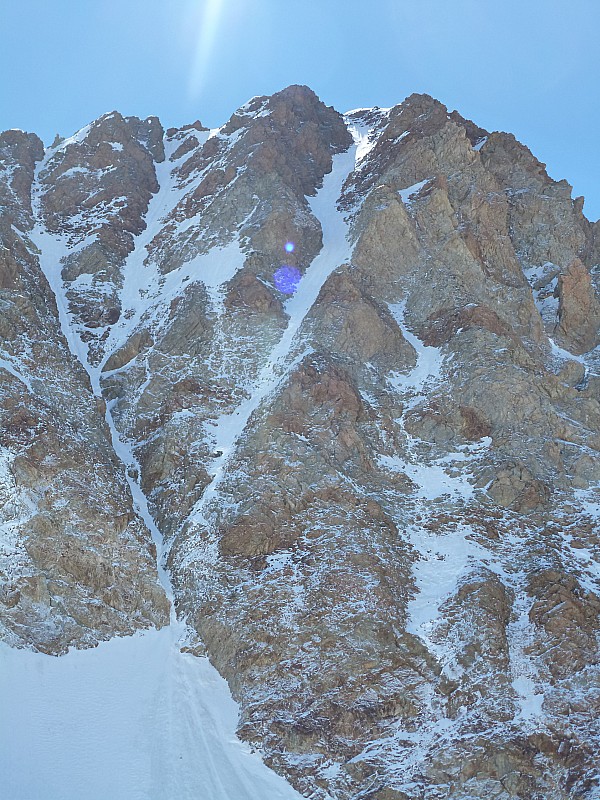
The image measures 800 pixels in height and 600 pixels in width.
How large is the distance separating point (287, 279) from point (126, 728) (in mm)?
30264

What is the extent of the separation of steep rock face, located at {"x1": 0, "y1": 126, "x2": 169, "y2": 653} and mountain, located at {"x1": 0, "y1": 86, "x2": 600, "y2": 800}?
0.34 feet

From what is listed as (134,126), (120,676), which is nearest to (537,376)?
(120,676)

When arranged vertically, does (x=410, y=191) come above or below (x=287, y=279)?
above

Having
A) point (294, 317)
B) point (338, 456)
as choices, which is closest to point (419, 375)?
point (338, 456)

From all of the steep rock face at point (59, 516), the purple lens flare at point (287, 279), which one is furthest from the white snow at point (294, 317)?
the steep rock face at point (59, 516)

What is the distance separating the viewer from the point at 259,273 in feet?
149

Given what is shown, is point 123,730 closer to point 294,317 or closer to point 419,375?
point 419,375

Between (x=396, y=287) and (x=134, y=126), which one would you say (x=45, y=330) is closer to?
(x=396, y=287)

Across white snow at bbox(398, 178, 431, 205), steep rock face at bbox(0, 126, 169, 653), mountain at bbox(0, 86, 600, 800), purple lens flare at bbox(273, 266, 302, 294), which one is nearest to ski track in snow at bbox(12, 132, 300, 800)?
mountain at bbox(0, 86, 600, 800)

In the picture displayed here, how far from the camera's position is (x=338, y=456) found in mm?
32125

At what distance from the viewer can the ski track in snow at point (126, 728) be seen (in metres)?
20.7

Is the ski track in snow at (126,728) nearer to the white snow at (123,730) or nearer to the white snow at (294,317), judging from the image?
the white snow at (123,730)

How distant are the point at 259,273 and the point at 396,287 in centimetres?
907

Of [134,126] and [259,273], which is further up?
[134,126]
